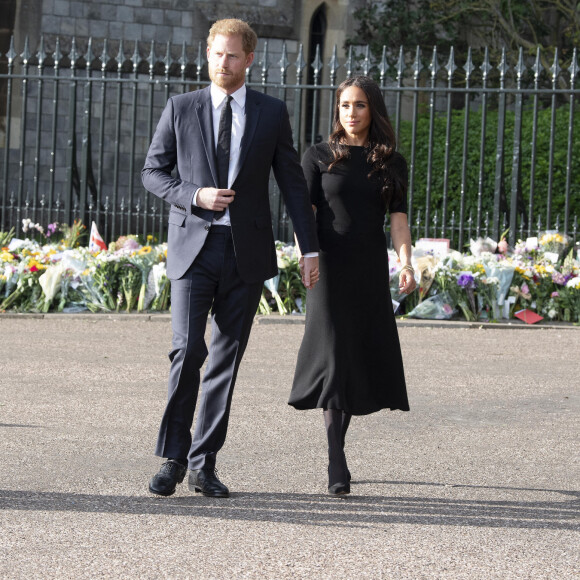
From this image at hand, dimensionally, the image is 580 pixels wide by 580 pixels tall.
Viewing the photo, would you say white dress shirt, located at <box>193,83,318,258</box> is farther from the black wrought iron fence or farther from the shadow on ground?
the black wrought iron fence

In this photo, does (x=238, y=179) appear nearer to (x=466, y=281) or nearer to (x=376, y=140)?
(x=376, y=140)

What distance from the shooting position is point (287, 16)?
68.0 feet

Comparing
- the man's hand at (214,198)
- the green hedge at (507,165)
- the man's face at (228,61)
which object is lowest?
the man's hand at (214,198)

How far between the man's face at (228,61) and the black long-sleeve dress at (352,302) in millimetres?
601

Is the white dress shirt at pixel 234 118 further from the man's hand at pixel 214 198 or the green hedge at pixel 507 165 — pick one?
the green hedge at pixel 507 165

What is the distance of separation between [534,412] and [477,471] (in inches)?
60.2

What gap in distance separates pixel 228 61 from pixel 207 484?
1.63 meters

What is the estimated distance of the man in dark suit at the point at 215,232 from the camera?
4.71 meters

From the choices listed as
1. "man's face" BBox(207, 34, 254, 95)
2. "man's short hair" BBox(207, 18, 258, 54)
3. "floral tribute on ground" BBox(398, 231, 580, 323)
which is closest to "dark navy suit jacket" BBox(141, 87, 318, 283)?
"man's face" BBox(207, 34, 254, 95)

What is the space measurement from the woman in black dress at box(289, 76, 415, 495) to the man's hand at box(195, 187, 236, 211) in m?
0.60

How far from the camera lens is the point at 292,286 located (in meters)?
10.8

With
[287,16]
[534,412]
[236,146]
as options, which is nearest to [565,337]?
[534,412]

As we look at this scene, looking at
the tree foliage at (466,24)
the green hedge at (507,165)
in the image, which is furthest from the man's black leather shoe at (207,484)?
the tree foliage at (466,24)

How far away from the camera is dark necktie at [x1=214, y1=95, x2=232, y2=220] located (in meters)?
4.76
